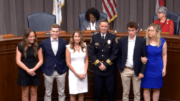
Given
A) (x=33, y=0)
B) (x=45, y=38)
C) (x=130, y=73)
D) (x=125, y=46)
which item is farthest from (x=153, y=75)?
(x=33, y=0)

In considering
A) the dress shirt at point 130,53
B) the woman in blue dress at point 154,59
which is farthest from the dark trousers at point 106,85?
the woman in blue dress at point 154,59

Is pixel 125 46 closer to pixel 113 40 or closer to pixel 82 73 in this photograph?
pixel 113 40

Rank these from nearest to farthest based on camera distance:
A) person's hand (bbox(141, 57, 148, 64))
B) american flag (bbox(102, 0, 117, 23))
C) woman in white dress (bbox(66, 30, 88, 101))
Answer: person's hand (bbox(141, 57, 148, 64))
woman in white dress (bbox(66, 30, 88, 101))
american flag (bbox(102, 0, 117, 23))

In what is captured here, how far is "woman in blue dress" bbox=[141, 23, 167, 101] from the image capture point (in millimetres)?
3650

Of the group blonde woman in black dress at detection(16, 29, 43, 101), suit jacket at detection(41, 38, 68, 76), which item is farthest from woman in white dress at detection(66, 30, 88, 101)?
blonde woman in black dress at detection(16, 29, 43, 101)

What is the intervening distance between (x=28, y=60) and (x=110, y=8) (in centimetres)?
382

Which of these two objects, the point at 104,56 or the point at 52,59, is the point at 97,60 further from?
the point at 52,59

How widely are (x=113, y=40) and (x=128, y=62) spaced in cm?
38

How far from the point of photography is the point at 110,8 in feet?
23.1

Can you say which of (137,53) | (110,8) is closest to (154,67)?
(137,53)

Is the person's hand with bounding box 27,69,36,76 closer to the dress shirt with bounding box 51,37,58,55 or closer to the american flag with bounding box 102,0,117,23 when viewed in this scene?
the dress shirt with bounding box 51,37,58,55

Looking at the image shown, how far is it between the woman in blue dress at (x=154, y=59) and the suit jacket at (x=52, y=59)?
46.1 inches

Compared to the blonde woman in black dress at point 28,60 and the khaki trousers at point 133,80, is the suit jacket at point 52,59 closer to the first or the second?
the blonde woman in black dress at point 28,60

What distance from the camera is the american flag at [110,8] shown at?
698 cm
